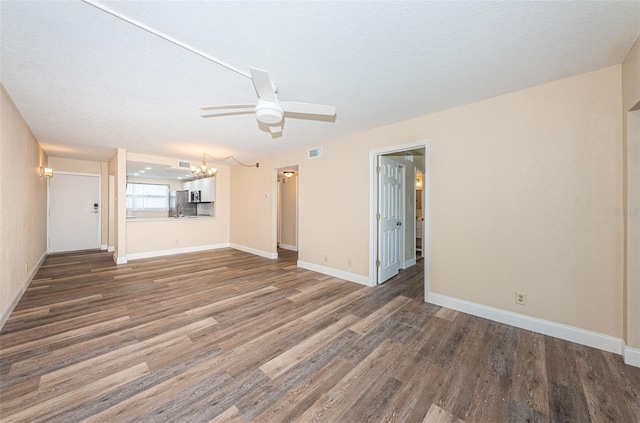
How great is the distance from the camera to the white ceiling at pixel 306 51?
1.54 meters

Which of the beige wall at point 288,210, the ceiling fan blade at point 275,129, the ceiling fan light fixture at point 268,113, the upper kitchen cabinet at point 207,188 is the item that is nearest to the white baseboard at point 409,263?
the beige wall at point 288,210

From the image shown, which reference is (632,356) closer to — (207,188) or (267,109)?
(267,109)

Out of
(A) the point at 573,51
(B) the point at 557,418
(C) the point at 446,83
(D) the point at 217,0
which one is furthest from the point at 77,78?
(B) the point at 557,418

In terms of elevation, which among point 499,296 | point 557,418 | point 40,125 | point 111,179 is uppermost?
point 40,125

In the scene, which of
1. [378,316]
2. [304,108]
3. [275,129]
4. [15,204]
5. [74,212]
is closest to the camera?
[304,108]

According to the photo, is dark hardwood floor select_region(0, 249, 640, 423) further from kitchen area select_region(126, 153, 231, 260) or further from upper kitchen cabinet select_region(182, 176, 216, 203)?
upper kitchen cabinet select_region(182, 176, 216, 203)

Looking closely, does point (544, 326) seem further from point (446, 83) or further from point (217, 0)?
point (217, 0)

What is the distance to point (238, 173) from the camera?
7062 millimetres

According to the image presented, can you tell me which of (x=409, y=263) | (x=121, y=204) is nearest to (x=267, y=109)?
(x=409, y=263)

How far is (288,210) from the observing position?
25.1 ft

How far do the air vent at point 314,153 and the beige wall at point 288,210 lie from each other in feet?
8.40

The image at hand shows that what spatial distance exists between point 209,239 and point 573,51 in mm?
7718

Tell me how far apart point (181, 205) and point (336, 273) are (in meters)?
6.87

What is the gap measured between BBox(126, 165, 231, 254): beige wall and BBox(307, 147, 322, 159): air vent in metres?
3.56
